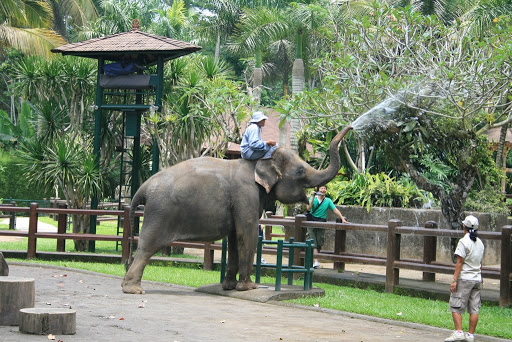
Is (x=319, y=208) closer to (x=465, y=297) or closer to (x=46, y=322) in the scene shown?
(x=465, y=297)

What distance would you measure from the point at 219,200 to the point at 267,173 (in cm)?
83

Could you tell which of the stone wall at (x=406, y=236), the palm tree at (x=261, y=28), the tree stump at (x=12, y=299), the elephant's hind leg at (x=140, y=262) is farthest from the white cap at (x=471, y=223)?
Result: the palm tree at (x=261, y=28)

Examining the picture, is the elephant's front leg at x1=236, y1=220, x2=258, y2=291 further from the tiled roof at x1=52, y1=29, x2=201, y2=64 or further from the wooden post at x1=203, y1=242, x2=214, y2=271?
the tiled roof at x1=52, y1=29, x2=201, y2=64

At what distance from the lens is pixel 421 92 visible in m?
13.8

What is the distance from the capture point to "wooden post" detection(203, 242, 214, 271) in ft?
53.0

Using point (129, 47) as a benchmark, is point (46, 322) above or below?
below

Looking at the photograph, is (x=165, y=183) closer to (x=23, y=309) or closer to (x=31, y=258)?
(x=23, y=309)

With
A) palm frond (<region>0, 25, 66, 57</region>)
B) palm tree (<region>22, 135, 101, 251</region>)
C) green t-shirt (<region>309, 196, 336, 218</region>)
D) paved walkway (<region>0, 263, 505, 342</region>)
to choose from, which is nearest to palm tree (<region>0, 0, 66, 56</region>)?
palm frond (<region>0, 25, 66, 57</region>)

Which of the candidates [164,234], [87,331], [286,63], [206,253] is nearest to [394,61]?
[206,253]

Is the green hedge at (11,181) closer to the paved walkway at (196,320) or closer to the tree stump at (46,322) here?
the paved walkway at (196,320)

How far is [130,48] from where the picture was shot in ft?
61.3

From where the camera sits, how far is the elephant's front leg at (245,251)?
12156 millimetres

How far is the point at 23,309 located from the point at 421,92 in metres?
7.91

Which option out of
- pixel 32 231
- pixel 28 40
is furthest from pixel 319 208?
pixel 28 40
